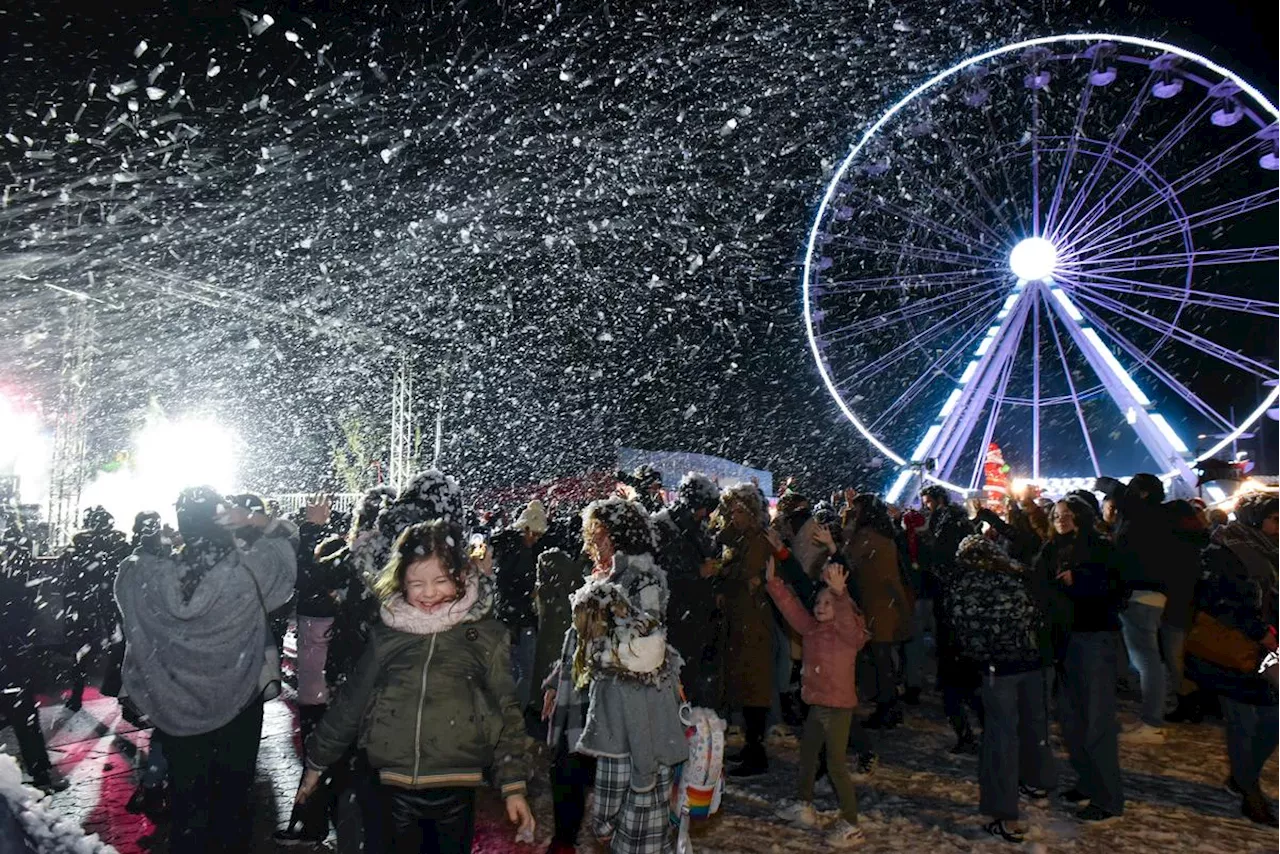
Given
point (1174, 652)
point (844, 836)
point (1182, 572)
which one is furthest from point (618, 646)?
point (1174, 652)

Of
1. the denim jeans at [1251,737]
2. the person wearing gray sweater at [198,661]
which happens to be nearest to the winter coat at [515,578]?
the person wearing gray sweater at [198,661]

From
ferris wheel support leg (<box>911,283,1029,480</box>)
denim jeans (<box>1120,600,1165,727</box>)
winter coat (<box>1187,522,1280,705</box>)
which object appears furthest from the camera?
ferris wheel support leg (<box>911,283,1029,480</box>)

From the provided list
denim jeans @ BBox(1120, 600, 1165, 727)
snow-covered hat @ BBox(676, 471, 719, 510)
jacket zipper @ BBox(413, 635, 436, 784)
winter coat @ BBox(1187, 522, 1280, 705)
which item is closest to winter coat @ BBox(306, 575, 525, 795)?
jacket zipper @ BBox(413, 635, 436, 784)

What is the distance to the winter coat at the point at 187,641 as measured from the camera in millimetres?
3320

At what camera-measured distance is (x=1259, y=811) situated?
4664 mm

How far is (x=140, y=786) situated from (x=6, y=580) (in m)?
1.78

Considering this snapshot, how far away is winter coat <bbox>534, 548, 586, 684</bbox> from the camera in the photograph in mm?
4742

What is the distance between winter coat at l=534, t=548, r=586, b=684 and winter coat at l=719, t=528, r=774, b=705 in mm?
976

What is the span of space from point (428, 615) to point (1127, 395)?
57.1 feet

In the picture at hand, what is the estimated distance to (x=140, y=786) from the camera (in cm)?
492

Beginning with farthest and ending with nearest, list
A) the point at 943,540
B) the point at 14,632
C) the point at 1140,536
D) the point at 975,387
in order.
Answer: the point at 975,387 < the point at 943,540 < the point at 1140,536 < the point at 14,632

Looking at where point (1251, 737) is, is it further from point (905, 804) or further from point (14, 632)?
point (14, 632)

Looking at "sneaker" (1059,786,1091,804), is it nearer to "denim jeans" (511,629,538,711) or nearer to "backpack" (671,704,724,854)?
"backpack" (671,704,724,854)

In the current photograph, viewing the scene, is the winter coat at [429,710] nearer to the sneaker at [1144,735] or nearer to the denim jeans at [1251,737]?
the denim jeans at [1251,737]
